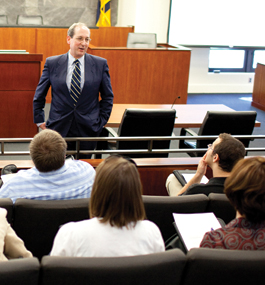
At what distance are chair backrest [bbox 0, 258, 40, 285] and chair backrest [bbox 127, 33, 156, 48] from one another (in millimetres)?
6095

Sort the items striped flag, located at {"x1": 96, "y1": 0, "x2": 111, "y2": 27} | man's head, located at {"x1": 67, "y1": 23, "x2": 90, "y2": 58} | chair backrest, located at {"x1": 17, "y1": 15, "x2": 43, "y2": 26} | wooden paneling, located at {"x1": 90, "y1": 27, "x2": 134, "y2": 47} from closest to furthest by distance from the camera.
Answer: man's head, located at {"x1": 67, "y1": 23, "x2": 90, "y2": 58}
wooden paneling, located at {"x1": 90, "y1": 27, "x2": 134, "y2": 47}
chair backrest, located at {"x1": 17, "y1": 15, "x2": 43, "y2": 26}
striped flag, located at {"x1": 96, "y1": 0, "x2": 111, "y2": 27}

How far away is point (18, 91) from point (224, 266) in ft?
12.6

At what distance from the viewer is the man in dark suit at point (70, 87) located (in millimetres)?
3213

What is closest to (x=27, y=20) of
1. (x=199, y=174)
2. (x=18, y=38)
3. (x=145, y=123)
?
(x=18, y=38)

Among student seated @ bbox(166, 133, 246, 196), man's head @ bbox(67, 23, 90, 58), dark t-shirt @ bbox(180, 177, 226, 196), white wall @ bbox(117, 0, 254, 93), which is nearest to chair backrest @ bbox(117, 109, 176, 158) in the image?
man's head @ bbox(67, 23, 90, 58)

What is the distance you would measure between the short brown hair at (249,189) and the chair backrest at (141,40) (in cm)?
580

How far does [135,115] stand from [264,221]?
1.85m

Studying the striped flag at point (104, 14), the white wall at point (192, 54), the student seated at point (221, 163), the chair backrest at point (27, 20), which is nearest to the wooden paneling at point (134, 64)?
the chair backrest at point (27, 20)

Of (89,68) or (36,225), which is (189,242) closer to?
(36,225)

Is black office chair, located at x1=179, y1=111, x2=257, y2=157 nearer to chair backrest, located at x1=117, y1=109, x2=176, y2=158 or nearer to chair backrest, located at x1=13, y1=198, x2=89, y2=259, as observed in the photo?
chair backrest, located at x1=117, y1=109, x2=176, y2=158

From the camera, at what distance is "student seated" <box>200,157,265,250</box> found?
Answer: 155 centimetres

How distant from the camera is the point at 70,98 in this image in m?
3.23

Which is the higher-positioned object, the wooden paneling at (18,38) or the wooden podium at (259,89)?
the wooden paneling at (18,38)

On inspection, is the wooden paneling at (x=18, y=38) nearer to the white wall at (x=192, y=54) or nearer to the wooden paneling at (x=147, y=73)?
the wooden paneling at (x=147, y=73)
